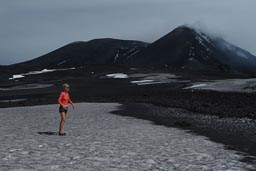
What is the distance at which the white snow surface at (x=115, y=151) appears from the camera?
1320 centimetres

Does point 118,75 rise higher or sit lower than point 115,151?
higher

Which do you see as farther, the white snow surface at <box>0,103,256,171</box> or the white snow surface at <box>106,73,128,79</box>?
the white snow surface at <box>106,73,128,79</box>

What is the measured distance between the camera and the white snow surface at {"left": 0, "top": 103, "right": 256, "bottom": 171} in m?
13.2

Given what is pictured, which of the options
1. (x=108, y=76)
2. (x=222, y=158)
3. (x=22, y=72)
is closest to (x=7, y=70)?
(x=22, y=72)

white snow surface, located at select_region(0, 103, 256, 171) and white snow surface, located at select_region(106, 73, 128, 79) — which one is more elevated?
white snow surface, located at select_region(106, 73, 128, 79)

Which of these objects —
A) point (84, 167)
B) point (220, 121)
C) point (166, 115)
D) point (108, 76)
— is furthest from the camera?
point (108, 76)

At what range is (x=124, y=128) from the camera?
23.7 m

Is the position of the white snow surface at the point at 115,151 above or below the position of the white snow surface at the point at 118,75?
below

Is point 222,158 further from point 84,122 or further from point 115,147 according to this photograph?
point 84,122

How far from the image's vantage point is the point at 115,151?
52.0 feet

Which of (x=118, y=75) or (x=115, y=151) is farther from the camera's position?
(x=118, y=75)

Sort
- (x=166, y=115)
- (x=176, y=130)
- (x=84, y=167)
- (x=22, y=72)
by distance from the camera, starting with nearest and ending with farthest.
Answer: (x=84, y=167)
(x=176, y=130)
(x=166, y=115)
(x=22, y=72)

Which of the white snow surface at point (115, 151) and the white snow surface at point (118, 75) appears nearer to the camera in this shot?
the white snow surface at point (115, 151)

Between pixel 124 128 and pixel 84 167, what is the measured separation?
10854mm
